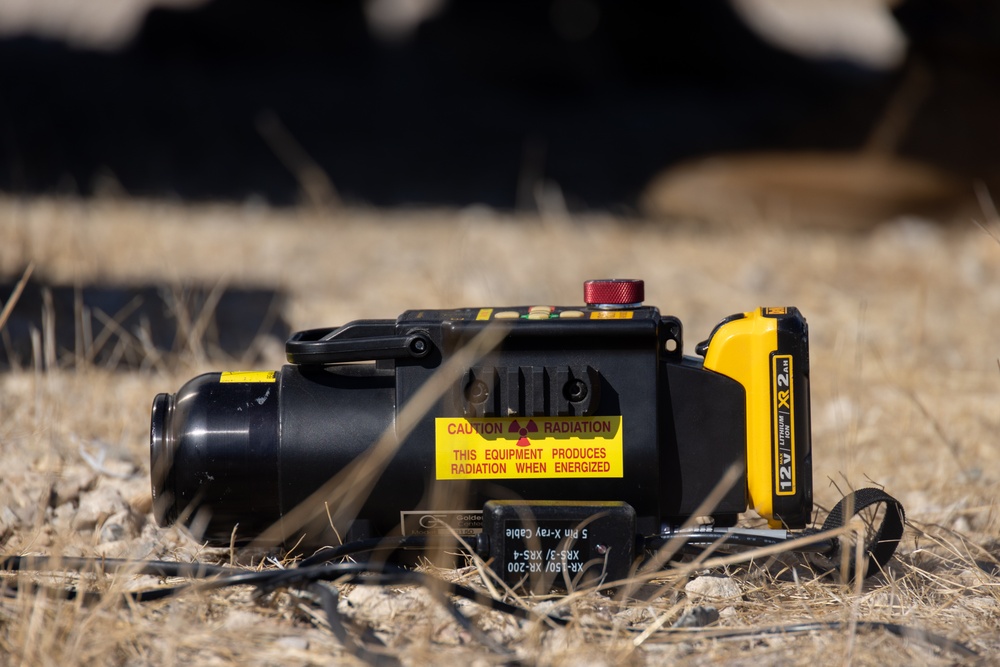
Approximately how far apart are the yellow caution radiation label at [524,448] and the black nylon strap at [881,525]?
0.37 m

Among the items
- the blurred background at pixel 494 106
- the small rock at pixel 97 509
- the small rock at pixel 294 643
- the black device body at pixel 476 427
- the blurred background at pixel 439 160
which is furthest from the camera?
the blurred background at pixel 494 106

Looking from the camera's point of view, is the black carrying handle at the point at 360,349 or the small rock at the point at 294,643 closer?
the small rock at the point at 294,643

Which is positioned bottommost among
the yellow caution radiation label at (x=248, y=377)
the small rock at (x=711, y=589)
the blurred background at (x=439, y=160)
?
the small rock at (x=711, y=589)

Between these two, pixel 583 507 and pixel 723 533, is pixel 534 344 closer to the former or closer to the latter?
pixel 583 507

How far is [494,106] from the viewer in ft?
24.7

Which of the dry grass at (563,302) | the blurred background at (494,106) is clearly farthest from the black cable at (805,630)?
the blurred background at (494,106)

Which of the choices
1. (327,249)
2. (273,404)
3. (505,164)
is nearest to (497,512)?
(273,404)

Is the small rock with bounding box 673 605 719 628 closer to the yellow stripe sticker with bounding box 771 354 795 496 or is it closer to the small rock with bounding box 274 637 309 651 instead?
the yellow stripe sticker with bounding box 771 354 795 496

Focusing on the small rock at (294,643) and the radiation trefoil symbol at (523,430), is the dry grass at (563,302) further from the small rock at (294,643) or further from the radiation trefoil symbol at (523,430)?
the radiation trefoil symbol at (523,430)

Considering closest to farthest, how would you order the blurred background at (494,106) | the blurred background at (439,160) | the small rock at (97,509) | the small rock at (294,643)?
the small rock at (294,643) → the small rock at (97,509) → the blurred background at (439,160) → the blurred background at (494,106)

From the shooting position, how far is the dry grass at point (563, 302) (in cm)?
141

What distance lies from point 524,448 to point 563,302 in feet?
6.44

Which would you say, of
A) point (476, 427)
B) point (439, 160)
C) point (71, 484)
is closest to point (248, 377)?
point (476, 427)

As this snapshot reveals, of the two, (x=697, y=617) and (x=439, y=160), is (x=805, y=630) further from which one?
(x=439, y=160)
